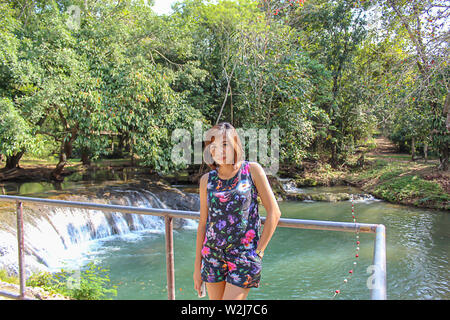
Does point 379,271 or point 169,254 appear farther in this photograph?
point 169,254

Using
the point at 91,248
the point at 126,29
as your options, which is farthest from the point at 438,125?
the point at 91,248

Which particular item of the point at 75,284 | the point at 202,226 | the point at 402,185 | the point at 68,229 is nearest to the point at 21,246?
the point at 75,284

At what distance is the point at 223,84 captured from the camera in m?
13.6

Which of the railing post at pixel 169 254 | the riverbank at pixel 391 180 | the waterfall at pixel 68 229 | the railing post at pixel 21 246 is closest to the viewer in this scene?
the railing post at pixel 169 254

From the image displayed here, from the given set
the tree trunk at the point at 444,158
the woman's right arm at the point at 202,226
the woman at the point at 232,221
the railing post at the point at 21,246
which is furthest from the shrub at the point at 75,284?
the tree trunk at the point at 444,158

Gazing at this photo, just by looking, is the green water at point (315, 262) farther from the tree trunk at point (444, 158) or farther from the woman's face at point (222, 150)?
the tree trunk at point (444, 158)

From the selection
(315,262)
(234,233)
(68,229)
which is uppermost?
(234,233)

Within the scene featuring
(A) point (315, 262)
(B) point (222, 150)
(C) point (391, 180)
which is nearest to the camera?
(B) point (222, 150)

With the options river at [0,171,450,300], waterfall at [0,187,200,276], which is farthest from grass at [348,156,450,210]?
waterfall at [0,187,200,276]

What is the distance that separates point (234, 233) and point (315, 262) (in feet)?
19.4

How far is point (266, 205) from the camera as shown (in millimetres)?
1806

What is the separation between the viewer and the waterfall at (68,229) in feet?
21.2

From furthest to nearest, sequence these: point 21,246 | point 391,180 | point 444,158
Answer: point 391,180, point 444,158, point 21,246

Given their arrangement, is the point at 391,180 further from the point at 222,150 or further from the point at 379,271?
the point at 379,271
